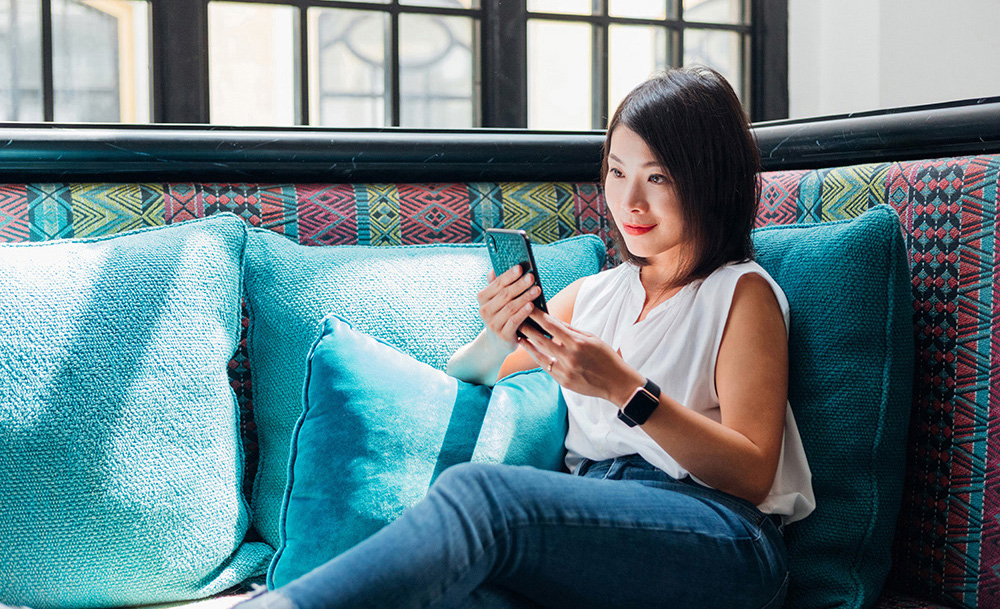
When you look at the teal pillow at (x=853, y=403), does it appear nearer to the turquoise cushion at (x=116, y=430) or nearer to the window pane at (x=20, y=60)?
the turquoise cushion at (x=116, y=430)

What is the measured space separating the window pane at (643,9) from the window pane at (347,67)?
67 centimetres

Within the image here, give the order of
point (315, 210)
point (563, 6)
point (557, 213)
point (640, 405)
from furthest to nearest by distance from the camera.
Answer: point (563, 6) → point (557, 213) → point (315, 210) → point (640, 405)

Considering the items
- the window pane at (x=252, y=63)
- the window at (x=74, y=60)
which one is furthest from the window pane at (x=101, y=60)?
the window pane at (x=252, y=63)

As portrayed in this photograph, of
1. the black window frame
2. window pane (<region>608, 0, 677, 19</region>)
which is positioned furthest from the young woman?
window pane (<region>608, 0, 677, 19</region>)

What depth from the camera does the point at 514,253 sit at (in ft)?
3.61

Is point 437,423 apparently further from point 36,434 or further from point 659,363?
point 36,434

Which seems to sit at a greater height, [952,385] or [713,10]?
[713,10]

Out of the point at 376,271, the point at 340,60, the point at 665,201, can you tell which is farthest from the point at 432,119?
the point at 665,201

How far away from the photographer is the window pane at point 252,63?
1913 millimetres

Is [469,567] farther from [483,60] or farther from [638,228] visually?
[483,60]

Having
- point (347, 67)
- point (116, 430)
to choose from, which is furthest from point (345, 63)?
point (116, 430)

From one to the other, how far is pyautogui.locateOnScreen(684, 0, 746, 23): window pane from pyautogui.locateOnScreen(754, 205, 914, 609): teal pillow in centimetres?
137

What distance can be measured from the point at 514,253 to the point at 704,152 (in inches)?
13.0

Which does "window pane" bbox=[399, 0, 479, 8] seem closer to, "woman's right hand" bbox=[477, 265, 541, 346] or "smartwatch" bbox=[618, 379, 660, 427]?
"woman's right hand" bbox=[477, 265, 541, 346]
